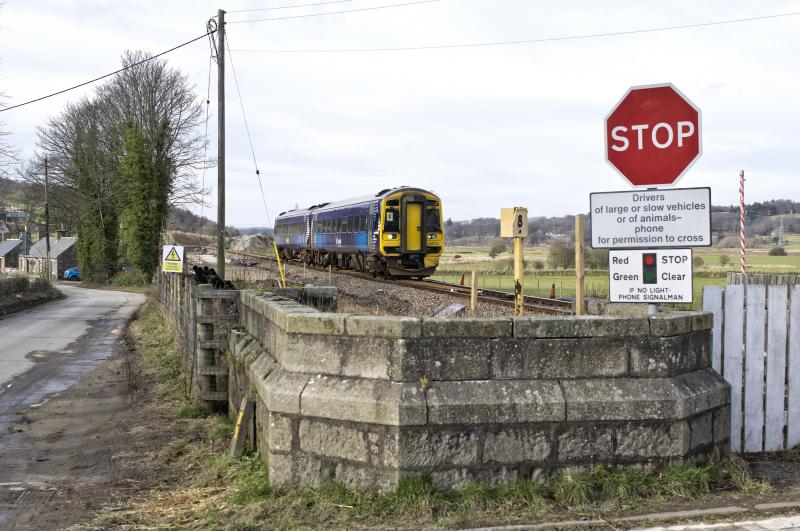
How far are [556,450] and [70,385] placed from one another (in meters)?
10.3

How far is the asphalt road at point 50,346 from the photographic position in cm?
1223

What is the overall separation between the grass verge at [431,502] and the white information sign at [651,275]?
4.30 feet

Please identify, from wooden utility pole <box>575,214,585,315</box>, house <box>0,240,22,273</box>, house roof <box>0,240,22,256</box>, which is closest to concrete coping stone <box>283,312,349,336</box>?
wooden utility pole <box>575,214,585,315</box>

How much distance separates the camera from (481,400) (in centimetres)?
497

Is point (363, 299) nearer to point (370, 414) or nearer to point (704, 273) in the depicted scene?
point (370, 414)

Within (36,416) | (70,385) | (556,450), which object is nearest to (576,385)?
(556,450)

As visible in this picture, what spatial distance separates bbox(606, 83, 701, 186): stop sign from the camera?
5664mm

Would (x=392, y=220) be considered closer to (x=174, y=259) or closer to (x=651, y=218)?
(x=174, y=259)

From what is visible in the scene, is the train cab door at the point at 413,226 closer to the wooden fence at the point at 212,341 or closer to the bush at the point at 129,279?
the wooden fence at the point at 212,341

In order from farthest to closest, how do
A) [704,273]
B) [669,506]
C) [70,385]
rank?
[704,273] → [70,385] → [669,506]

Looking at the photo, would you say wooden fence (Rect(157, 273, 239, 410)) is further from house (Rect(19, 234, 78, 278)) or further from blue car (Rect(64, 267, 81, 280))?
house (Rect(19, 234, 78, 278))

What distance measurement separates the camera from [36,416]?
33.2ft

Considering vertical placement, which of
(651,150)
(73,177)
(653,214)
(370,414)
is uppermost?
(73,177)

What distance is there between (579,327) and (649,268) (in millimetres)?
1018
